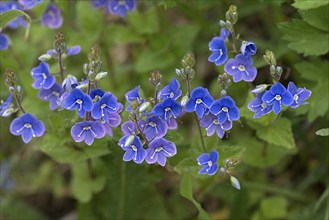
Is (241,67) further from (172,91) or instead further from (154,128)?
(154,128)

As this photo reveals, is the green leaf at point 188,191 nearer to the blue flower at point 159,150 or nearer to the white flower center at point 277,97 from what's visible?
the blue flower at point 159,150

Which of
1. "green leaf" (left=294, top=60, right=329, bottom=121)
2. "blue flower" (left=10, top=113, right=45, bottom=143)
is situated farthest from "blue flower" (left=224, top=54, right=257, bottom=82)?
"blue flower" (left=10, top=113, right=45, bottom=143)

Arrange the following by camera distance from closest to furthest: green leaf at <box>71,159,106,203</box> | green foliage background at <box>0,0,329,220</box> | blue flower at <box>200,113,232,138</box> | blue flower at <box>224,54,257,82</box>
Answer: blue flower at <box>200,113,232,138</box> < blue flower at <box>224,54,257,82</box> < green foliage background at <box>0,0,329,220</box> < green leaf at <box>71,159,106,203</box>

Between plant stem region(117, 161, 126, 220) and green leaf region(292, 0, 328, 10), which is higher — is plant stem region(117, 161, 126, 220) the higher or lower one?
the lower one

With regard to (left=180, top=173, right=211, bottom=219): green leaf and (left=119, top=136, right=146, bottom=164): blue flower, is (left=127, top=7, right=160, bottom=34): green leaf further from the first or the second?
(left=119, top=136, right=146, bottom=164): blue flower

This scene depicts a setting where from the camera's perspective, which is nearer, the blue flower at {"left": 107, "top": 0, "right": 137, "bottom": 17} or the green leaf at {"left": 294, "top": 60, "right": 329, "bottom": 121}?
the green leaf at {"left": 294, "top": 60, "right": 329, "bottom": 121}

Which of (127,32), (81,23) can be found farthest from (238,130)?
(81,23)

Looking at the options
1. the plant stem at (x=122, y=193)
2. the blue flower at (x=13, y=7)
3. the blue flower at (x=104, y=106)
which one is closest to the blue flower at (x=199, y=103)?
the blue flower at (x=104, y=106)

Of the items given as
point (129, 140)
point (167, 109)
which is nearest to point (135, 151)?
point (129, 140)
